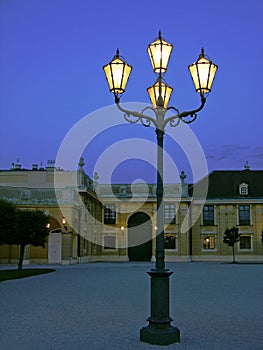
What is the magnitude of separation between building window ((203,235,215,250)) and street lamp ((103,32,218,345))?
3891 cm

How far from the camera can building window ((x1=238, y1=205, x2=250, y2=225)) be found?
46241 mm

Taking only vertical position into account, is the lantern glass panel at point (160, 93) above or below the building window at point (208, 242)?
above

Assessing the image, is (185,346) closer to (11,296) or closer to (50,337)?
(50,337)

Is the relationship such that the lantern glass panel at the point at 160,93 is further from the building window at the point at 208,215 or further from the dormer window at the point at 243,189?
the dormer window at the point at 243,189

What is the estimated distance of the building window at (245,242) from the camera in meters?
45.8

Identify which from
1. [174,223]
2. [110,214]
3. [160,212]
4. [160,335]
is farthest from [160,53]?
[110,214]

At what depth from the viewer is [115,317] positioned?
998 cm

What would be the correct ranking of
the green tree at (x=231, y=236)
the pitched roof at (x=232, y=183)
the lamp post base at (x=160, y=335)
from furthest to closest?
1. the pitched roof at (x=232, y=183)
2. the green tree at (x=231, y=236)
3. the lamp post base at (x=160, y=335)

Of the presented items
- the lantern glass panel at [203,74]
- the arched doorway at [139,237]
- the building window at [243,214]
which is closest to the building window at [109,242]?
the arched doorway at [139,237]

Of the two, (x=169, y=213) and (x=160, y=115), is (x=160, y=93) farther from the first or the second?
(x=169, y=213)

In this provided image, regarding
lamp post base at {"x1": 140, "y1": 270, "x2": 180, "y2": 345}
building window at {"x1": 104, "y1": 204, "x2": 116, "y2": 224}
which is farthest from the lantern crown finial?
building window at {"x1": 104, "y1": 204, "x2": 116, "y2": 224}

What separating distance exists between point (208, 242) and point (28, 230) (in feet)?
76.5

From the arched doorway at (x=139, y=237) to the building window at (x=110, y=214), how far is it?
165 centimetres

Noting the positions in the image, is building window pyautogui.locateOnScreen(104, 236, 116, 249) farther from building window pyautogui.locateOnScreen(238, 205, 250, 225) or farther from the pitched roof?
building window pyautogui.locateOnScreen(238, 205, 250, 225)
